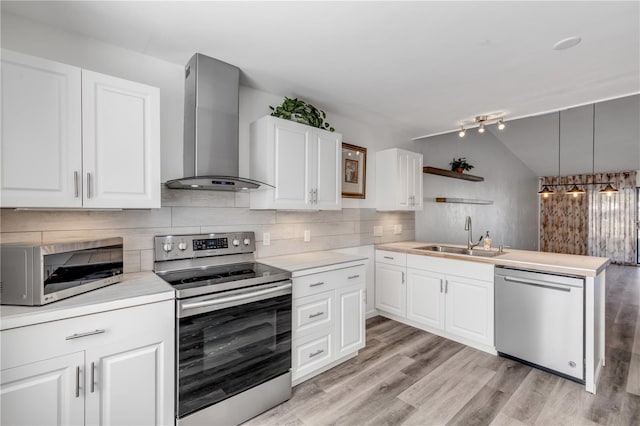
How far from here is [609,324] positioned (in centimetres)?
360

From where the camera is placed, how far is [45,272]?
53.6 inches

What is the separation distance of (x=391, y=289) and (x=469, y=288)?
928 mm

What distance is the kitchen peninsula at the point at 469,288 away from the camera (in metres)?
2.24

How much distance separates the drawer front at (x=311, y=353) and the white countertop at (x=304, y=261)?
21.5 inches

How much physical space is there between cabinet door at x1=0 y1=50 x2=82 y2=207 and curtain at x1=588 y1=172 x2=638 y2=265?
10.6m

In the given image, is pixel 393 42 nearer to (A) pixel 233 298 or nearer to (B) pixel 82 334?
(A) pixel 233 298

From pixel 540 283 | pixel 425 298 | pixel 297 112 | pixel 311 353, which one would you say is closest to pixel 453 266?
pixel 425 298

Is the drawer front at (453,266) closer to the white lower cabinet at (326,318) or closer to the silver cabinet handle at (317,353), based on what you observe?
the white lower cabinet at (326,318)

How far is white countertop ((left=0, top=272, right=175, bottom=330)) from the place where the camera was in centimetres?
126

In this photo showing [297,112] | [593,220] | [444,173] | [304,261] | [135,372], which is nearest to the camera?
[135,372]

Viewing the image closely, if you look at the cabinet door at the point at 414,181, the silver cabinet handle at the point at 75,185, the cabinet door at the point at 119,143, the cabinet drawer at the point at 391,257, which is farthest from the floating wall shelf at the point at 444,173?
the silver cabinet handle at the point at 75,185

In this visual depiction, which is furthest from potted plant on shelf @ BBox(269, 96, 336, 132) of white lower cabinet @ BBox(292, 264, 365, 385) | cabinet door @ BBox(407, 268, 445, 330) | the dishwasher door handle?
the dishwasher door handle

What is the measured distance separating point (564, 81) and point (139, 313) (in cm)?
351

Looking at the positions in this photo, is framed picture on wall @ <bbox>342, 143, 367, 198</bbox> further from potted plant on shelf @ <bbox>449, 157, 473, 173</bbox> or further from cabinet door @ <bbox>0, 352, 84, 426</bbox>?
cabinet door @ <bbox>0, 352, 84, 426</bbox>
